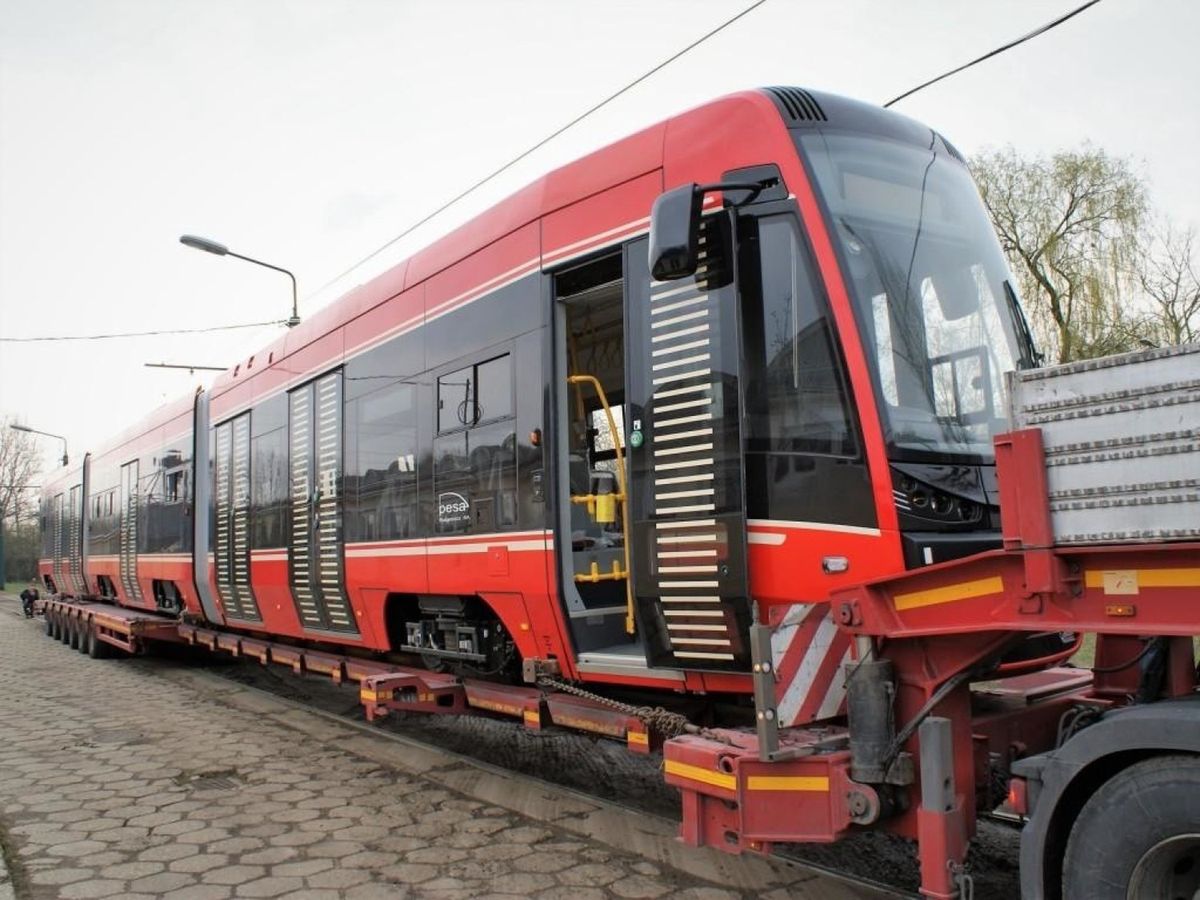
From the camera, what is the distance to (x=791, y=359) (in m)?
4.27

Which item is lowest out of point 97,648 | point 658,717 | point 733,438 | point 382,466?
point 97,648

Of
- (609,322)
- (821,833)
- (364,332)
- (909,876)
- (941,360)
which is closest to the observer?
(821,833)

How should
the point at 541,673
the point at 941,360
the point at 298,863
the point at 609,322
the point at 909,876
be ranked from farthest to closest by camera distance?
the point at 609,322 → the point at 541,673 → the point at 298,863 → the point at 909,876 → the point at 941,360

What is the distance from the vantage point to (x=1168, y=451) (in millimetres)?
2729

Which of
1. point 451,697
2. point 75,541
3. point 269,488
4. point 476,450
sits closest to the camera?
point 476,450

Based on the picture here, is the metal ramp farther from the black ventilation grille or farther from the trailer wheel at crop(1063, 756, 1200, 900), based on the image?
the black ventilation grille

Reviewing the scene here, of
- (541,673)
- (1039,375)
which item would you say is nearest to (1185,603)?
(1039,375)

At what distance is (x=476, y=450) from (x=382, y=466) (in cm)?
145

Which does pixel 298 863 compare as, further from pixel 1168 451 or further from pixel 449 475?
pixel 1168 451

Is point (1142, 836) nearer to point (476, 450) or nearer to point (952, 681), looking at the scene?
point (952, 681)

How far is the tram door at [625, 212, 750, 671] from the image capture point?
4410 millimetres

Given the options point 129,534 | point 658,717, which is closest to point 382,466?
point 658,717

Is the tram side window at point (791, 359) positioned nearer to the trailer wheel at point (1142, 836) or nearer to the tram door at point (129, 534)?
the trailer wheel at point (1142, 836)

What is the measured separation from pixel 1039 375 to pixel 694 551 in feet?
6.29
